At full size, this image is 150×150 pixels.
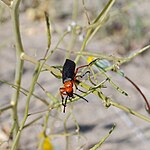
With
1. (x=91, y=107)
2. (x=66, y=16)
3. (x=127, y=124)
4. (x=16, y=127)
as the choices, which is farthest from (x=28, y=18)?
(x=16, y=127)

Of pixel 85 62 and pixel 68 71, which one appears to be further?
pixel 85 62

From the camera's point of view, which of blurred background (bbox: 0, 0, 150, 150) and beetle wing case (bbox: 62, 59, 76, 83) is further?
blurred background (bbox: 0, 0, 150, 150)

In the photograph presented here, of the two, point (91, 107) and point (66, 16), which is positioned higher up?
point (66, 16)

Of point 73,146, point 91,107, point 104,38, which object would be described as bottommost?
point 73,146

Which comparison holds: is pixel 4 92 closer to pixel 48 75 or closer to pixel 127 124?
pixel 48 75

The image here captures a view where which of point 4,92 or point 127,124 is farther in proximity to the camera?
point 4,92

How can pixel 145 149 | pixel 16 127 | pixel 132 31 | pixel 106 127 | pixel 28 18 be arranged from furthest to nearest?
1. pixel 28 18
2. pixel 132 31
3. pixel 106 127
4. pixel 145 149
5. pixel 16 127

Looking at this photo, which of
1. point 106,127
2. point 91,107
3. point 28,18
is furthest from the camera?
point 28,18

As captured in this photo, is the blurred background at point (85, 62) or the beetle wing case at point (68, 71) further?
the blurred background at point (85, 62)
